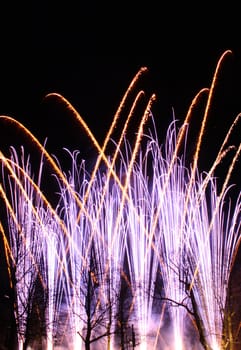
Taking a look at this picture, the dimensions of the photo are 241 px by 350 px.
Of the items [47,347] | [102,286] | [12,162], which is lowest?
[47,347]

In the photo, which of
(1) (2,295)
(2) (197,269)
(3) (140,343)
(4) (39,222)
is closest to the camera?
(2) (197,269)

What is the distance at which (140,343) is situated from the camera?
30.4m

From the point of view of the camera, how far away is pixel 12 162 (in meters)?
27.2

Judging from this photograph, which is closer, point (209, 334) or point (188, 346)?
point (209, 334)

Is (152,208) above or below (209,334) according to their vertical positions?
above

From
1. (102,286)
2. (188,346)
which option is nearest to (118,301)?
(102,286)

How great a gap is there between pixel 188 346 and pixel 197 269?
8307 millimetres

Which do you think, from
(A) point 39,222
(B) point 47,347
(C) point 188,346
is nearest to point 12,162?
(A) point 39,222

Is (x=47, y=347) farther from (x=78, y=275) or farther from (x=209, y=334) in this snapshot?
(x=209, y=334)

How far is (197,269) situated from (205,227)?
2.11 meters

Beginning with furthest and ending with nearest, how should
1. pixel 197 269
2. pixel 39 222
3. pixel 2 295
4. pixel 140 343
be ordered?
pixel 2 295 → pixel 140 343 → pixel 39 222 → pixel 197 269

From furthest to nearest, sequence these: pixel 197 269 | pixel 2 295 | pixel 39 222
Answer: pixel 2 295, pixel 39 222, pixel 197 269

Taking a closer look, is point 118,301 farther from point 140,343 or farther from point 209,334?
point 209,334

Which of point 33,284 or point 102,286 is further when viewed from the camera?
point 102,286
